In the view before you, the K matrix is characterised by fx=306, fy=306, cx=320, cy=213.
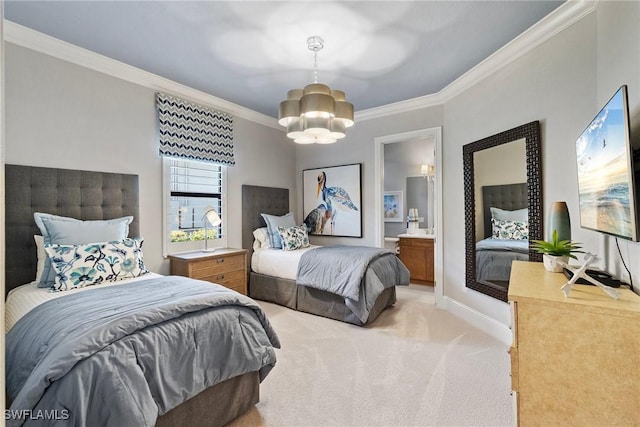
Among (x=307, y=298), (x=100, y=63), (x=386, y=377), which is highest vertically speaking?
(x=100, y=63)

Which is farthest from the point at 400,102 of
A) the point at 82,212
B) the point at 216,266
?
the point at 82,212

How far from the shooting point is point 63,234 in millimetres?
2352

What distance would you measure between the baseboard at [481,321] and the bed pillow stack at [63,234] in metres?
3.30

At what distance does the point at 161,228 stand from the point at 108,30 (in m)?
1.89

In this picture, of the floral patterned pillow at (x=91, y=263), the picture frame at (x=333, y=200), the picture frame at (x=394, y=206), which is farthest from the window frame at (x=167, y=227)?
the picture frame at (x=394, y=206)

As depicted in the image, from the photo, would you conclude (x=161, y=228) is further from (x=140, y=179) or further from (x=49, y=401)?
(x=49, y=401)

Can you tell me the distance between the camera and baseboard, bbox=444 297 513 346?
282cm

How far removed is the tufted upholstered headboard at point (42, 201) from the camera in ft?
7.85

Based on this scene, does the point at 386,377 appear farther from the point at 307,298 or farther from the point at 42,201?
the point at 42,201

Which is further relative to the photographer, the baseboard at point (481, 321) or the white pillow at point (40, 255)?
the baseboard at point (481, 321)

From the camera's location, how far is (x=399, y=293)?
15.2 feet

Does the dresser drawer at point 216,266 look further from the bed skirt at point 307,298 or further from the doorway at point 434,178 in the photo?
the doorway at point 434,178

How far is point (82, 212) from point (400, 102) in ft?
12.5

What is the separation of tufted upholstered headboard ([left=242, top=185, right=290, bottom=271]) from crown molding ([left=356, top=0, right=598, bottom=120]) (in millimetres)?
2082
